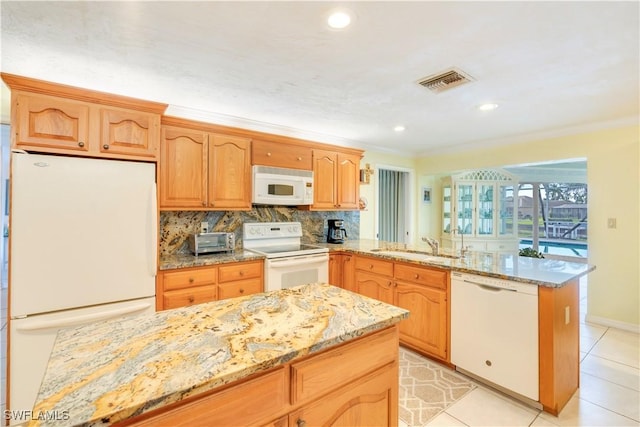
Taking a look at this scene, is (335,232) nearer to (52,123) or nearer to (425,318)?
(425,318)

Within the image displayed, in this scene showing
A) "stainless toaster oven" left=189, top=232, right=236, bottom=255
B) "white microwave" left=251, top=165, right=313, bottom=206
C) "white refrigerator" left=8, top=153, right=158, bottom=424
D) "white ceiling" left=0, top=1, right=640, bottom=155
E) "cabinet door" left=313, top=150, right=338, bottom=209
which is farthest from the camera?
"cabinet door" left=313, top=150, right=338, bottom=209

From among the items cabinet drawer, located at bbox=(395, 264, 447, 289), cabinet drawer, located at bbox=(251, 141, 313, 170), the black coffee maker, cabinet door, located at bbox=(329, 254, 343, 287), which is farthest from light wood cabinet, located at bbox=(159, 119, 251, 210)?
cabinet drawer, located at bbox=(395, 264, 447, 289)

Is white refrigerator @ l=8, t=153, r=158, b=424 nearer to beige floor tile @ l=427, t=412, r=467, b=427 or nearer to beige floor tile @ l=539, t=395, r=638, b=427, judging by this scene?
beige floor tile @ l=427, t=412, r=467, b=427

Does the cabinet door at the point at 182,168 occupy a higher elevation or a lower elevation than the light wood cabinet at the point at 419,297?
higher

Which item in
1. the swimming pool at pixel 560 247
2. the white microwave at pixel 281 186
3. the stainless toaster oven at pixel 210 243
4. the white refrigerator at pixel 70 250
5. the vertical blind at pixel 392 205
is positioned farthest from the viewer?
the swimming pool at pixel 560 247

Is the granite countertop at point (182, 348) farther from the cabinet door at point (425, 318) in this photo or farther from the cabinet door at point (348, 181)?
the cabinet door at point (348, 181)

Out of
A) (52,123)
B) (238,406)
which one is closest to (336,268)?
(238,406)

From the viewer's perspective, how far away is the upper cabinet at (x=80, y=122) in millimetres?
1928

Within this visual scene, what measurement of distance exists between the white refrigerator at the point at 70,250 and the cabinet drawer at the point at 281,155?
1218 millimetres

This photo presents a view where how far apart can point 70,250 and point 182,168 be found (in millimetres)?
1116

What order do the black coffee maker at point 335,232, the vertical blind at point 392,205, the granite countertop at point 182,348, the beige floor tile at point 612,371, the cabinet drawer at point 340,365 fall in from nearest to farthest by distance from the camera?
1. the granite countertop at point 182,348
2. the cabinet drawer at point 340,365
3. the beige floor tile at point 612,371
4. the black coffee maker at point 335,232
5. the vertical blind at point 392,205

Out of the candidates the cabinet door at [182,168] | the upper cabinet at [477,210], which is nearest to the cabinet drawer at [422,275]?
the cabinet door at [182,168]

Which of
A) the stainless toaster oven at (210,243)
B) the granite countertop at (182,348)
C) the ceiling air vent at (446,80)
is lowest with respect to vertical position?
the granite countertop at (182,348)

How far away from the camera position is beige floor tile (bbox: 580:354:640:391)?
2.34 meters
